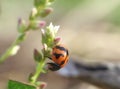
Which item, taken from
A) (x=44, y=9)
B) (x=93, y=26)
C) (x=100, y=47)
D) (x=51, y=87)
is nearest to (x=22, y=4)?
(x=93, y=26)

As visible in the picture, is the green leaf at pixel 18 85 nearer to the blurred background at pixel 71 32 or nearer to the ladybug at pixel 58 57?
the ladybug at pixel 58 57

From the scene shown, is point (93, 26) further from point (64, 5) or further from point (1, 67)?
point (1, 67)

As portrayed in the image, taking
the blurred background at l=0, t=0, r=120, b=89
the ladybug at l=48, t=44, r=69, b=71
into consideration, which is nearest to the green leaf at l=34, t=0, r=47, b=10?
the ladybug at l=48, t=44, r=69, b=71

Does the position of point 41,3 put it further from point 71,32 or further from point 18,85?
point 71,32

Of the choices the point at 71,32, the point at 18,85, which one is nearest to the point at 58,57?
the point at 18,85

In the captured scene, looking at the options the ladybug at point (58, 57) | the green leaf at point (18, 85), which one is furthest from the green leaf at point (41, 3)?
the green leaf at point (18, 85)

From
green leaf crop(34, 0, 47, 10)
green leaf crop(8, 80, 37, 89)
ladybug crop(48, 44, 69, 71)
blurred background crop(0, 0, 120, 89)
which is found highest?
blurred background crop(0, 0, 120, 89)

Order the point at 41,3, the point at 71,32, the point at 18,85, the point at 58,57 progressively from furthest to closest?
the point at 71,32 → the point at 58,57 → the point at 41,3 → the point at 18,85

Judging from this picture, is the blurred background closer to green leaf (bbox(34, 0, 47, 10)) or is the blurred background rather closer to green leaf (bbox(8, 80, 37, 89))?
green leaf (bbox(34, 0, 47, 10))

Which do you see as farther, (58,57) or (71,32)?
(71,32)
